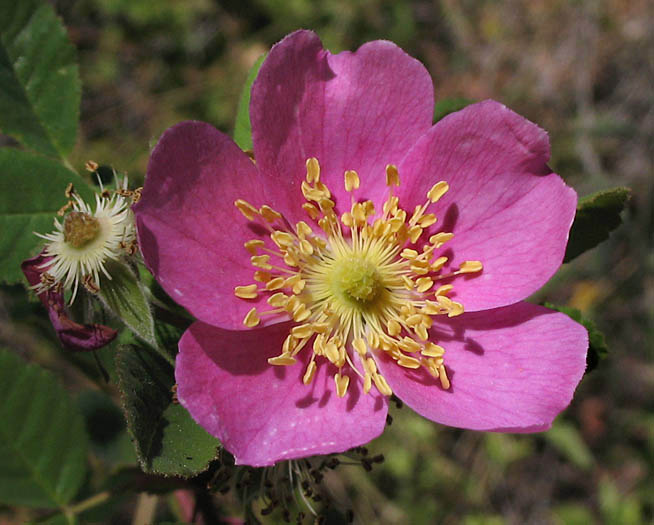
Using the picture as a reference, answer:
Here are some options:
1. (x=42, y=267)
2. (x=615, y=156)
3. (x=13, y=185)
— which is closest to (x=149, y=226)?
(x=42, y=267)

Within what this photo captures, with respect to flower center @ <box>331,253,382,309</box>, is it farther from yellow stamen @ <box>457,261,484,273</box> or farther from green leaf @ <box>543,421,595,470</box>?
green leaf @ <box>543,421,595,470</box>

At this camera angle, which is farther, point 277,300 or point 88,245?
point 277,300

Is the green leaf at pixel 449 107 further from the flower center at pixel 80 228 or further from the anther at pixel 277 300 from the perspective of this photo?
the flower center at pixel 80 228

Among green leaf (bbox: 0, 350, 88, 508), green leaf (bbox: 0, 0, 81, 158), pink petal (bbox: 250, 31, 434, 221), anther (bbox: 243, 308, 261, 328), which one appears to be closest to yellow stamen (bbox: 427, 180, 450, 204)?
pink petal (bbox: 250, 31, 434, 221)

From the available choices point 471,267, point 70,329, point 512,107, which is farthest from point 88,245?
point 512,107

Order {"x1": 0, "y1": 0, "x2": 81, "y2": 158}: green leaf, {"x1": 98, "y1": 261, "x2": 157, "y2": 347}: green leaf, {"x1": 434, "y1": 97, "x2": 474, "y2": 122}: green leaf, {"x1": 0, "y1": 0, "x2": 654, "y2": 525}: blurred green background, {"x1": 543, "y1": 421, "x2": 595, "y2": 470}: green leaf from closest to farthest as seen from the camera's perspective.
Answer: {"x1": 98, "y1": 261, "x2": 157, "y2": 347}: green leaf
{"x1": 0, "y1": 0, "x2": 81, "y2": 158}: green leaf
{"x1": 434, "y1": 97, "x2": 474, "y2": 122}: green leaf
{"x1": 543, "y1": 421, "x2": 595, "y2": 470}: green leaf
{"x1": 0, "y1": 0, "x2": 654, "y2": 525}: blurred green background

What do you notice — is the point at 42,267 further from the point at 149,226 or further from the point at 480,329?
the point at 480,329

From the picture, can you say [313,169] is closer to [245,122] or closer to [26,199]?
[245,122]
